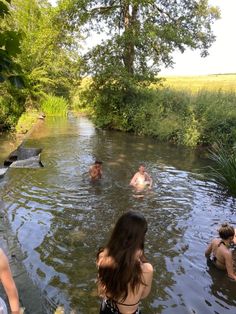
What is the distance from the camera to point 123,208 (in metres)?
10.7

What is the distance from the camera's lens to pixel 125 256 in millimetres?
3318

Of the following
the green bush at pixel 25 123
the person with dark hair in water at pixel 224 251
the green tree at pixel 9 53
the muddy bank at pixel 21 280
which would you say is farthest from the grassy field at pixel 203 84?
the green tree at pixel 9 53

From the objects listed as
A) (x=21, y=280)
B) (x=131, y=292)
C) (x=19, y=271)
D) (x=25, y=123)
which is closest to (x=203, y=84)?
(x=25, y=123)

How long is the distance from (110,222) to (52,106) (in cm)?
2649

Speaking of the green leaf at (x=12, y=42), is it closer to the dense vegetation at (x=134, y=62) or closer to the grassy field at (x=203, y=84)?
the dense vegetation at (x=134, y=62)

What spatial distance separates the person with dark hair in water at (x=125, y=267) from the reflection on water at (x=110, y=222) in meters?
2.22

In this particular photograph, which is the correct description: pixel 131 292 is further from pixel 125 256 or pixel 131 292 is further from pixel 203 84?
pixel 203 84

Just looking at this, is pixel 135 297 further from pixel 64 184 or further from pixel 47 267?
pixel 64 184

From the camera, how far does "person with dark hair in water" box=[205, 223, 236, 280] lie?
689 cm

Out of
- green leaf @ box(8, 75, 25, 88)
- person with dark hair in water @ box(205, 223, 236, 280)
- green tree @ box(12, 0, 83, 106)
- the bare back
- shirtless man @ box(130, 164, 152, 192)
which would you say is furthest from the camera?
green tree @ box(12, 0, 83, 106)

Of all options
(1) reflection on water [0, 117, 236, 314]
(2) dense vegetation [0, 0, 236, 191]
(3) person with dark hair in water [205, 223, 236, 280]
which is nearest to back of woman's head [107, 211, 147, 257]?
(1) reflection on water [0, 117, 236, 314]

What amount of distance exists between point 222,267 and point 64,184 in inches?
276

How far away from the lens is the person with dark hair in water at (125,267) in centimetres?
328

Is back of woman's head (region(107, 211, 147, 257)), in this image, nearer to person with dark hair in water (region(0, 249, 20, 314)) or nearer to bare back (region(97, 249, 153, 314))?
bare back (region(97, 249, 153, 314))
